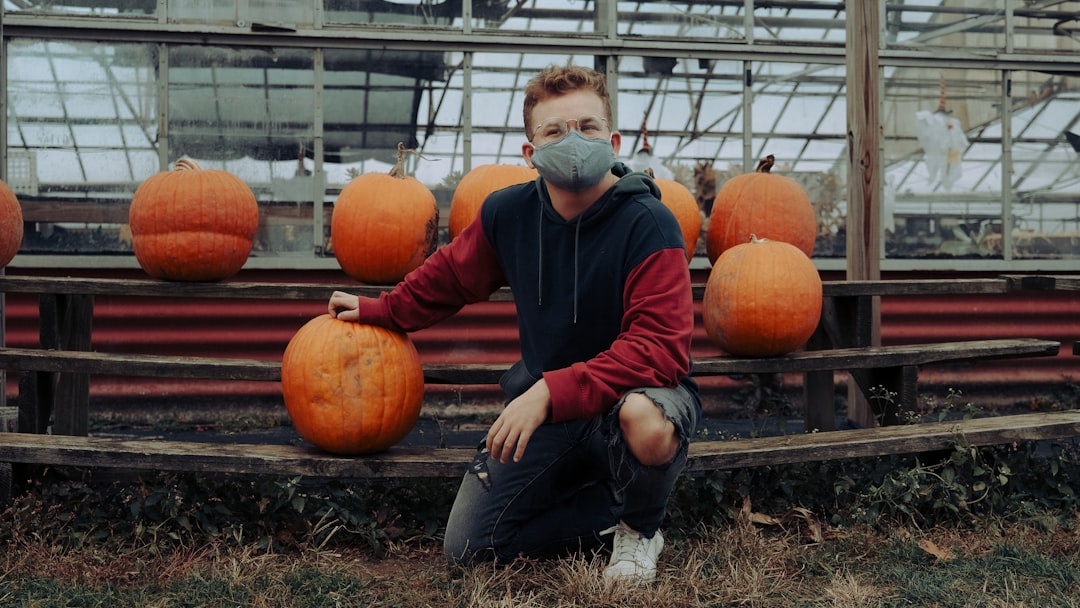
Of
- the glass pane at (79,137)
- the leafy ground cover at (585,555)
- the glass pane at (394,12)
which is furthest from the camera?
the glass pane at (394,12)

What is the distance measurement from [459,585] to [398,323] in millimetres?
790

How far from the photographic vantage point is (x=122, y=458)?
271 centimetres

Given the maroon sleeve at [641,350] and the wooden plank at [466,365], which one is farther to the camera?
the wooden plank at [466,365]

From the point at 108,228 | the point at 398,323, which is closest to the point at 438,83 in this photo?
the point at 108,228

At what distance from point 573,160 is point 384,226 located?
153 centimetres

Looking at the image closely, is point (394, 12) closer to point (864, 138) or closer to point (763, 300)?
point (864, 138)

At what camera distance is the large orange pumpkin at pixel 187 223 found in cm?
342

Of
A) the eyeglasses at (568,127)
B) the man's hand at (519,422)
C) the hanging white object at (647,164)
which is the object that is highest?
the hanging white object at (647,164)

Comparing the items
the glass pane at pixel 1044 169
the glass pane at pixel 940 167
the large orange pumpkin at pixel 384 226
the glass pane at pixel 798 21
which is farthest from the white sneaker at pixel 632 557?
the glass pane at pixel 1044 169

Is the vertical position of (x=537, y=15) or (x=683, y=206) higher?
(x=537, y=15)

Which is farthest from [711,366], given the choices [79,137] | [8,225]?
[79,137]

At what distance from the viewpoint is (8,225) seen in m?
3.54

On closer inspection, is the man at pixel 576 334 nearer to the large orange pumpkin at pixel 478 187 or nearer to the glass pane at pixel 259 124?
the large orange pumpkin at pixel 478 187

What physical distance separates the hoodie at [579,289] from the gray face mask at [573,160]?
0.31 ft
